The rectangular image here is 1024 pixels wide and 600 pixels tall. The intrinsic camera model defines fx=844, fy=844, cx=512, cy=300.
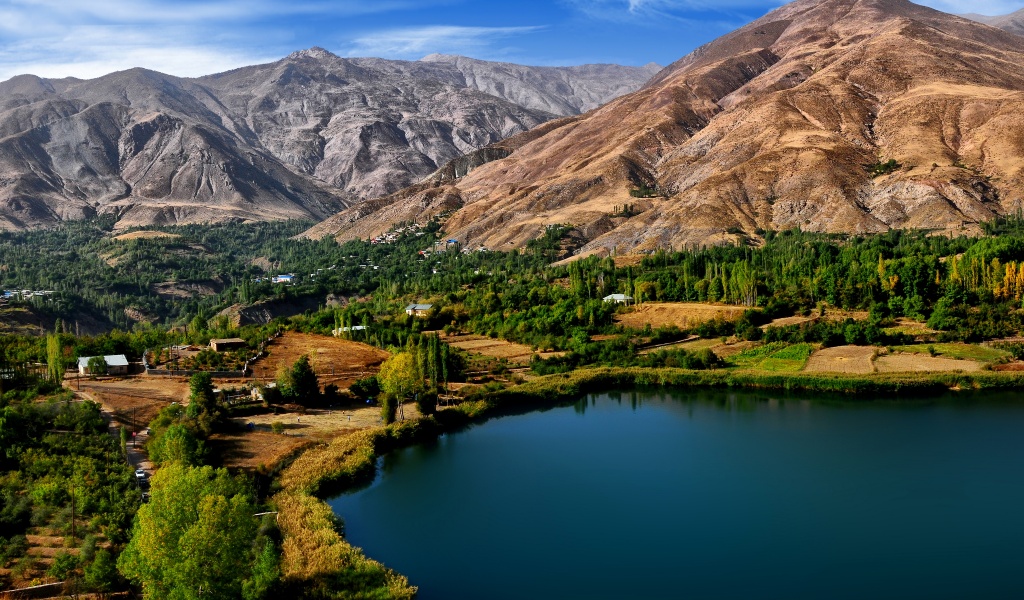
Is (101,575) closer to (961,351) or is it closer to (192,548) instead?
(192,548)

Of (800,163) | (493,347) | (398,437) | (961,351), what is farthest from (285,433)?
(800,163)

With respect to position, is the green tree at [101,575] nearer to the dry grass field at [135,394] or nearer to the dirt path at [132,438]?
the dirt path at [132,438]

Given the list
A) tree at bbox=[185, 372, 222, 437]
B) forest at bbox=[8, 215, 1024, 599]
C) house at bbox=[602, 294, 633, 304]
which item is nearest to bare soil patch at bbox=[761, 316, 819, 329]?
forest at bbox=[8, 215, 1024, 599]

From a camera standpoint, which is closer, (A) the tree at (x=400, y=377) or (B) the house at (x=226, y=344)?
(A) the tree at (x=400, y=377)

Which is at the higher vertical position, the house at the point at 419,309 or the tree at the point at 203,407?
the house at the point at 419,309

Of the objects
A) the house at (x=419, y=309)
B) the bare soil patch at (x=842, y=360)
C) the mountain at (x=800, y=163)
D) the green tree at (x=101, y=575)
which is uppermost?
the mountain at (x=800, y=163)

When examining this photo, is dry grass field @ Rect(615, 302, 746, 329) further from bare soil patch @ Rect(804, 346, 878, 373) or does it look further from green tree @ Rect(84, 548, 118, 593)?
green tree @ Rect(84, 548, 118, 593)

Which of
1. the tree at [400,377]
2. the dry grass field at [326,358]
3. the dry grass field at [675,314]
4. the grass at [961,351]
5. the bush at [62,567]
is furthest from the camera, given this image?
the dry grass field at [675,314]

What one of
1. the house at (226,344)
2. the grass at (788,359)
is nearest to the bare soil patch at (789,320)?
the grass at (788,359)
